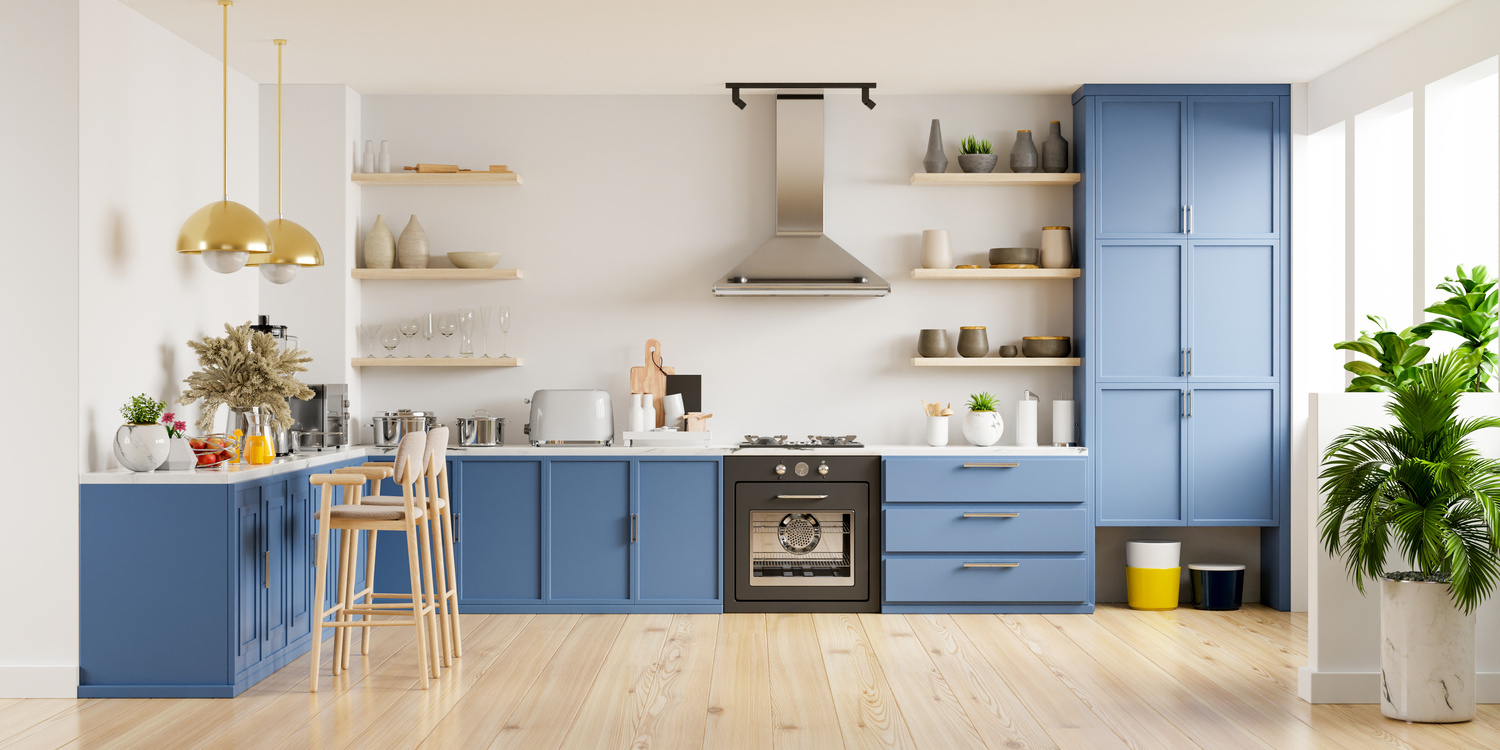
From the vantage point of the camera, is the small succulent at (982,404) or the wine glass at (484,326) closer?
the small succulent at (982,404)

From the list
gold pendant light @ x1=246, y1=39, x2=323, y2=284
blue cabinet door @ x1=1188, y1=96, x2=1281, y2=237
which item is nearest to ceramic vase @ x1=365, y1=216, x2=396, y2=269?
gold pendant light @ x1=246, y1=39, x2=323, y2=284

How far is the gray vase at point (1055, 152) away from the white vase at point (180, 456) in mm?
4179

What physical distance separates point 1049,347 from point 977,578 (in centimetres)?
126

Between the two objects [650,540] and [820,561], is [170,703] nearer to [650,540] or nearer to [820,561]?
[650,540]

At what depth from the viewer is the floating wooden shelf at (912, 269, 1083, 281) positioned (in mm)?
5156

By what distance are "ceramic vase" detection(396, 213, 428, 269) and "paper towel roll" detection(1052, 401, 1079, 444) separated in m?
3.39

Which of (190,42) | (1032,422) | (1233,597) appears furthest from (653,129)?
(1233,597)

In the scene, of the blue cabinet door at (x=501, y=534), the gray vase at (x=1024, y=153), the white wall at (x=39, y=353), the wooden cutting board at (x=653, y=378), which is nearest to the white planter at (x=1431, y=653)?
the gray vase at (x=1024, y=153)

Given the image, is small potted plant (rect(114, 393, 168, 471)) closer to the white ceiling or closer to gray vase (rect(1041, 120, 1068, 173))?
the white ceiling

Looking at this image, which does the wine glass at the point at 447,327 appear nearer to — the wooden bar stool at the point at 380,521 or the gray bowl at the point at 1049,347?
the wooden bar stool at the point at 380,521

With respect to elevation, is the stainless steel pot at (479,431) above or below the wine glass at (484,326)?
below

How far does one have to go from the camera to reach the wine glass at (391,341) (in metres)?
5.32

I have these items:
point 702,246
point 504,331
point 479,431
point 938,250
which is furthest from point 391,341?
point 938,250

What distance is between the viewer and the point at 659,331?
5438mm
